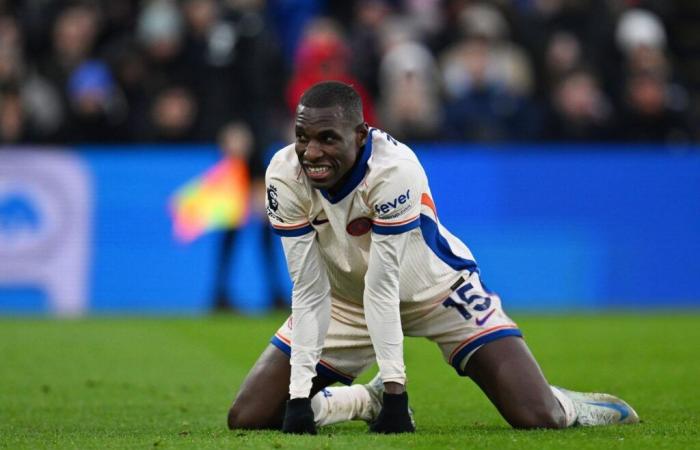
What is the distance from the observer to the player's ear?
6.65 meters

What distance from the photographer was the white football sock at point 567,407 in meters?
7.10

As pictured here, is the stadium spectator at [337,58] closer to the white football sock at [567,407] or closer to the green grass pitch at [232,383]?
the green grass pitch at [232,383]

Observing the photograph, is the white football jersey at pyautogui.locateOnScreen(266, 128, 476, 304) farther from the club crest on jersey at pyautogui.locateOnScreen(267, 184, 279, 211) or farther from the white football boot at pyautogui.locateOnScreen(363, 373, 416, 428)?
the white football boot at pyautogui.locateOnScreen(363, 373, 416, 428)

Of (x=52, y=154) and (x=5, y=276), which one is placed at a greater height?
(x=52, y=154)

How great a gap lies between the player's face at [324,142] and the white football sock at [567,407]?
170cm

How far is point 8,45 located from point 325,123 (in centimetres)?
1098

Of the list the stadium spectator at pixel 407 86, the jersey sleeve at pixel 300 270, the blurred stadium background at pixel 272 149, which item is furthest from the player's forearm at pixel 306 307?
the stadium spectator at pixel 407 86

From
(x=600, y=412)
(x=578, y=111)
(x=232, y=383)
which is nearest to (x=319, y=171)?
(x=600, y=412)

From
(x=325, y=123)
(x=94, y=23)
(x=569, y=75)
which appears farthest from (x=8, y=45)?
(x=325, y=123)

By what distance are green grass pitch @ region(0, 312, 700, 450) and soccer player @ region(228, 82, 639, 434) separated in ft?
0.66

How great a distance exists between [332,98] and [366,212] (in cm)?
66

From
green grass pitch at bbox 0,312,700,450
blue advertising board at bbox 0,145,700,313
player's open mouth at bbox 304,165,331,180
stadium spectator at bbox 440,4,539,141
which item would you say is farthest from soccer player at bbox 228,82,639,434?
stadium spectator at bbox 440,4,539,141

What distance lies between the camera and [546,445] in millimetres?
6285

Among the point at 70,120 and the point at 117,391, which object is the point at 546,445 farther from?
the point at 70,120
